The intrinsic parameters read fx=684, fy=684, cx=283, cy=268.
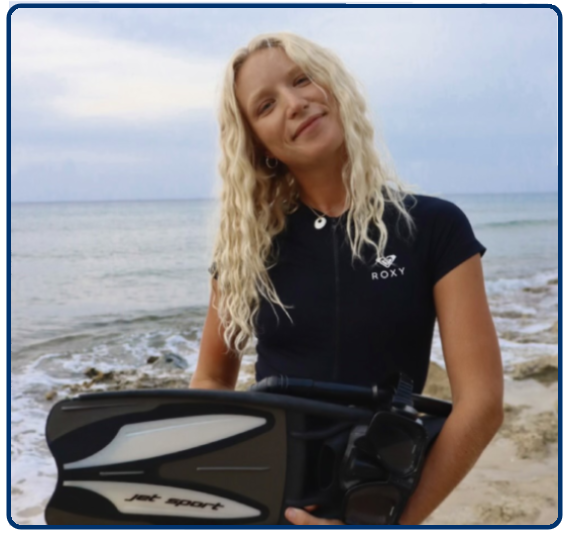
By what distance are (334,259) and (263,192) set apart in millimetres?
246

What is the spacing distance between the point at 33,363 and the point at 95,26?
0.83 m

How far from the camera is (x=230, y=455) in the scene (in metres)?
1.28

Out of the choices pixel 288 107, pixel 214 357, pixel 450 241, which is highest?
pixel 288 107

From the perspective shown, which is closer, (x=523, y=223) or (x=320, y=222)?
(x=320, y=222)

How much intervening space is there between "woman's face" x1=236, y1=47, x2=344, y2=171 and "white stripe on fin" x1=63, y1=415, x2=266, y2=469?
0.54 metres

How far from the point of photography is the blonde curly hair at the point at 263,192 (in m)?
1.35

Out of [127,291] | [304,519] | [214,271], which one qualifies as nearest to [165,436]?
[304,519]

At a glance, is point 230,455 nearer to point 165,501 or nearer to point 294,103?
point 165,501

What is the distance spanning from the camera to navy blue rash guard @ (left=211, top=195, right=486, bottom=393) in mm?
1286

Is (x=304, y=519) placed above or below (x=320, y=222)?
below

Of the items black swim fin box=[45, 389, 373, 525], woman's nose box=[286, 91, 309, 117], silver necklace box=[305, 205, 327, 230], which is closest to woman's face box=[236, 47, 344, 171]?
woman's nose box=[286, 91, 309, 117]

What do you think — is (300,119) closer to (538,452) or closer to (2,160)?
(2,160)

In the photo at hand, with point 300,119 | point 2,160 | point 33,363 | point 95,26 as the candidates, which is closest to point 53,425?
point 33,363

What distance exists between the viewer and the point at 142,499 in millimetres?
A: 1311
